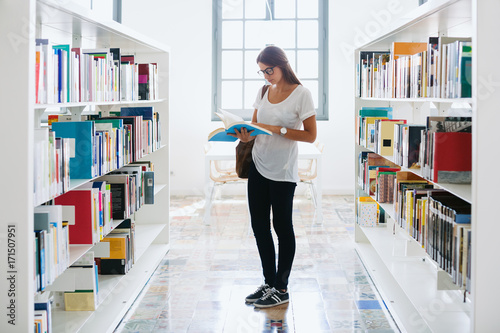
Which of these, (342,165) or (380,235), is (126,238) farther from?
(342,165)

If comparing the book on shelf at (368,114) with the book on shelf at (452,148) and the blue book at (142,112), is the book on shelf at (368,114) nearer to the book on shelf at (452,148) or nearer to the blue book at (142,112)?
the blue book at (142,112)

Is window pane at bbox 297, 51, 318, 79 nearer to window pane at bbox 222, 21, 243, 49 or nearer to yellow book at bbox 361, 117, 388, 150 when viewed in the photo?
window pane at bbox 222, 21, 243, 49

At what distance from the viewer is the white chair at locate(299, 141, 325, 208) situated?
632 centimetres

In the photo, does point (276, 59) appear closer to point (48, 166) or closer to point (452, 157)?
point (452, 157)

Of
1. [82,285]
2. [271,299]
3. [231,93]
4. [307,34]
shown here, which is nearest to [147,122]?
[82,285]

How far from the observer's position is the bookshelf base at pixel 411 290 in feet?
9.48

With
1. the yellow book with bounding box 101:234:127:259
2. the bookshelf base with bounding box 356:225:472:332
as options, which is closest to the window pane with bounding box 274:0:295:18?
the bookshelf base with bounding box 356:225:472:332

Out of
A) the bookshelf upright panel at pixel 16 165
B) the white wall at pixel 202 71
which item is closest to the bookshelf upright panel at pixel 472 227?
the bookshelf upright panel at pixel 16 165

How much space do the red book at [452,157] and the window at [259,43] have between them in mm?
5243

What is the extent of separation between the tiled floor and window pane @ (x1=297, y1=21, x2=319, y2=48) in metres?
2.90

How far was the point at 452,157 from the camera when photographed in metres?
2.52

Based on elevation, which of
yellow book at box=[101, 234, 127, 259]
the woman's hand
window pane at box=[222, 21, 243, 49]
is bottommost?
yellow book at box=[101, 234, 127, 259]

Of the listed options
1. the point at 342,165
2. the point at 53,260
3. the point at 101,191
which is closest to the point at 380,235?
the point at 101,191

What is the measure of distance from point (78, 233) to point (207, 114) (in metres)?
4.99
